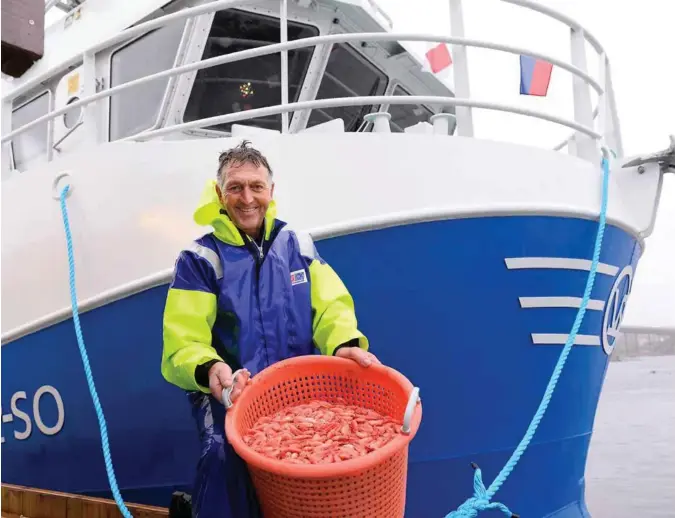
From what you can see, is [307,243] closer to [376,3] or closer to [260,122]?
[260,122]

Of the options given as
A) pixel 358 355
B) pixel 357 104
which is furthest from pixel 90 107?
pixel 358 355

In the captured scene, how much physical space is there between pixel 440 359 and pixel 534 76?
160 centimetres

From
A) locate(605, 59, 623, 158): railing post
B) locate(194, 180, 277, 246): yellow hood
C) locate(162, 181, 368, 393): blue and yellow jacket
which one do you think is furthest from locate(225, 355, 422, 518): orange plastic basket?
locate(605, 59, 623, 158): railing post

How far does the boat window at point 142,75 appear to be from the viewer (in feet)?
13.7

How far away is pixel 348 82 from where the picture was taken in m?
4.98

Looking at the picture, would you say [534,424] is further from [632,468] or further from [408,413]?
[632,468]

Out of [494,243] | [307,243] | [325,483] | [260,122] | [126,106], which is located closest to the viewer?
[325,483]

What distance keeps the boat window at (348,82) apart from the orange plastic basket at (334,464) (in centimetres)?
327

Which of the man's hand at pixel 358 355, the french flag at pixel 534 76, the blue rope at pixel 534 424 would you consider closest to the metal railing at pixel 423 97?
the french flag at pixel 534 76

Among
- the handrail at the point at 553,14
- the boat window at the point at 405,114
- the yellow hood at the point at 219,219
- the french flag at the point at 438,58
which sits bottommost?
the yellow hood at the point at 219,219

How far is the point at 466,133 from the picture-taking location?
310 cm

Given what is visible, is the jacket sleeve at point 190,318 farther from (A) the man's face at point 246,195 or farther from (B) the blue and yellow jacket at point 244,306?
(A) the man's face at point 246,195

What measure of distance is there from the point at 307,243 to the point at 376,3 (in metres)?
→ 3.76

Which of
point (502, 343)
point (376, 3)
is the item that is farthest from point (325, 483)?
point (376, 3)
